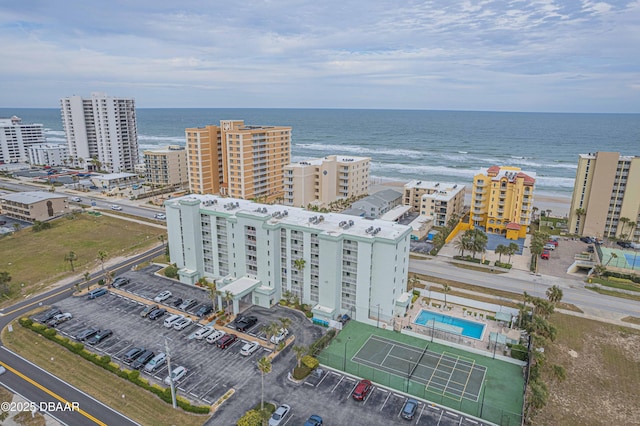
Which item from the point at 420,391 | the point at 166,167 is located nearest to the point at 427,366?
the point at 420,391

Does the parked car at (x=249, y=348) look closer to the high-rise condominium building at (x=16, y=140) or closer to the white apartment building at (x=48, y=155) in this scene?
the white apartment building at (x=48, y=155)

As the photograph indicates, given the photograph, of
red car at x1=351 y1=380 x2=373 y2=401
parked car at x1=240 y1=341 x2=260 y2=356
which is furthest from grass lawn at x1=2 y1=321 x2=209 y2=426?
red car at x1=351 y1=380 x2=373 y2=401

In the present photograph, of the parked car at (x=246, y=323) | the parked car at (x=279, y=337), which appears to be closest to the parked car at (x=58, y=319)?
the parked car at (x=246, y=323)

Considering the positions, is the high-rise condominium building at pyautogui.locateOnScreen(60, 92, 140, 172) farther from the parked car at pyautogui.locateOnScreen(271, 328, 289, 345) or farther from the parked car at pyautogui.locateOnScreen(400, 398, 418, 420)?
the parked car at pyautogui.locateOnScreen(400, 398, 418, 420)

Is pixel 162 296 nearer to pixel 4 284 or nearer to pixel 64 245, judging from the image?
pixel 4 284

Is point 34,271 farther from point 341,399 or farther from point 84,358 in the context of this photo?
point 341,399

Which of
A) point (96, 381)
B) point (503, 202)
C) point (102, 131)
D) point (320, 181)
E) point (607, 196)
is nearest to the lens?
point (96, 381)
